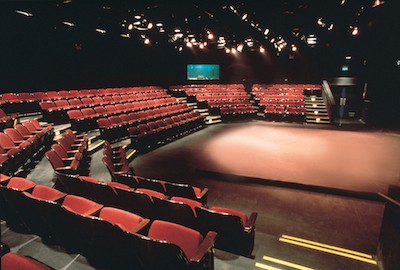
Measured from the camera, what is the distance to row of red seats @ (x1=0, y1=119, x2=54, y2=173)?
128 inches

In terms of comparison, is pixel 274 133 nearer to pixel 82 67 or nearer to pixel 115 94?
pixel 115 94

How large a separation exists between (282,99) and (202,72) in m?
4.86

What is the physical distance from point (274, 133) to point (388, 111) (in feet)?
16.1

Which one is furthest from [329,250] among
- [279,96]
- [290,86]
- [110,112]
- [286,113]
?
[290,86]

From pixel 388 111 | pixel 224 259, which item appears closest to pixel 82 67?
pixel 224 259

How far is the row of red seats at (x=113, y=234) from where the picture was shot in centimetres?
149

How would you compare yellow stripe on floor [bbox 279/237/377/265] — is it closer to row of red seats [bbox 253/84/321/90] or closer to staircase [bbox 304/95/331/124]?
staircase [bbox 304/95/331/124]

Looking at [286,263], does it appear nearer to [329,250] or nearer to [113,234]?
[329,250]

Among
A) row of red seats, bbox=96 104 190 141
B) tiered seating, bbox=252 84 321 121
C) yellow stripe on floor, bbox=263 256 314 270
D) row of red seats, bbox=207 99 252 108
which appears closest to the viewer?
yellow stripe on floor, bbox=263 256 314 270

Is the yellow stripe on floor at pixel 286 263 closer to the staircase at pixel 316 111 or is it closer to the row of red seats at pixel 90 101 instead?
the row of red seats at pixel 90 101

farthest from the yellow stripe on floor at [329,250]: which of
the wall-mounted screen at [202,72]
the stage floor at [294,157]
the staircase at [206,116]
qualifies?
the wall-mounted screen at [202,72]

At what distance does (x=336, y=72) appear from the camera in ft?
42.3

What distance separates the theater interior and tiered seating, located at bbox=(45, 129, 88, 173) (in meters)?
0.03

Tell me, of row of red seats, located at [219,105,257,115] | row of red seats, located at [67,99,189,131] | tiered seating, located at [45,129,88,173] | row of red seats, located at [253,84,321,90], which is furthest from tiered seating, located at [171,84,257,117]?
tiered seating, located at [45,129,88,173]
